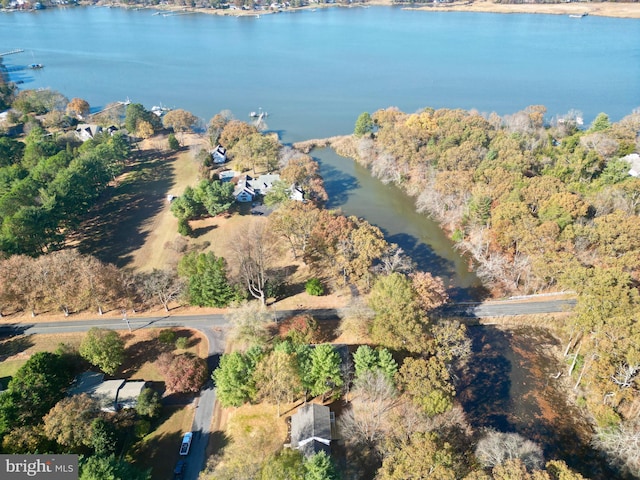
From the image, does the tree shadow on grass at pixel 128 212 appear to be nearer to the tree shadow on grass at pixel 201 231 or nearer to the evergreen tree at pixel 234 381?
the tree shadow on grass at pixel 201 231

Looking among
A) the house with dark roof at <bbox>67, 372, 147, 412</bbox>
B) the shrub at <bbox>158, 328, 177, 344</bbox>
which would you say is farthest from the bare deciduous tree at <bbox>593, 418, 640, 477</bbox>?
the shrub at <bbox>158, 328, 177, 344</bbox>

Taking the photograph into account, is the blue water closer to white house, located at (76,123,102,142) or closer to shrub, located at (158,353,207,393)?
white house, located at (76,123,102,142)

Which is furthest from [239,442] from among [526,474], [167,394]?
[526,474]

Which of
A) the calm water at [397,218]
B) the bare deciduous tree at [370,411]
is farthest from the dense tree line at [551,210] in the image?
the bare deciduous tree at [370,411]

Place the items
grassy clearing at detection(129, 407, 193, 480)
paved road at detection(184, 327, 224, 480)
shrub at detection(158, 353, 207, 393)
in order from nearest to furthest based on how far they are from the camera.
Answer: grassy clearing at detection(129, 407, 193, 480), paved road at detection(184, 327, 224, 480), shrub at detection(158, 353, 207, 393)

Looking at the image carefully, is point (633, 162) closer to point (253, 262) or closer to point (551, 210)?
point (551, 210)

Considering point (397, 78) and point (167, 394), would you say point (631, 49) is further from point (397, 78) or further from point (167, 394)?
point (167, 394)
